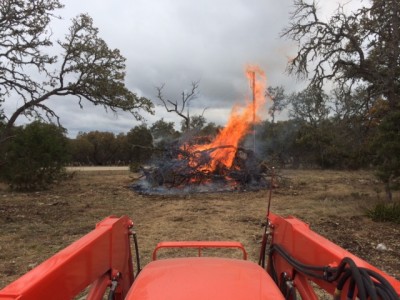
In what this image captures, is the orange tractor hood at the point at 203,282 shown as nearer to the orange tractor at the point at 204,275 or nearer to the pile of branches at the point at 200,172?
the orange tractor at the point at 204,275

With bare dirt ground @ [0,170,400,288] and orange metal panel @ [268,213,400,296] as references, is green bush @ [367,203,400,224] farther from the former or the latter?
orange metal panel @ [268,213,400,296]

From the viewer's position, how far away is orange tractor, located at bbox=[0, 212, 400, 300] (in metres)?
1.85

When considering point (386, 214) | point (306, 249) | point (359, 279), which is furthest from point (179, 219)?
point (359, 279)

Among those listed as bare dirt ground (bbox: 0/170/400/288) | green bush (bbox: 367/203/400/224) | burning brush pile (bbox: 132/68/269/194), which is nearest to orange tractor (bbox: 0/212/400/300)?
bare dirt ground (bbox: 0/170/400/288)

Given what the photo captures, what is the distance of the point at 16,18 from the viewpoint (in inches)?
440

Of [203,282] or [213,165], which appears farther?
[213,165]

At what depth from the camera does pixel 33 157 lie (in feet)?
60.1

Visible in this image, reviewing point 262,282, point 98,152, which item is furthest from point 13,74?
point 98,152

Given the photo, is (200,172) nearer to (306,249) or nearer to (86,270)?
(306,249)

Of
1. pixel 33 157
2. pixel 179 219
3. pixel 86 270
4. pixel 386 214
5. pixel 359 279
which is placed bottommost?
pixel 179 219

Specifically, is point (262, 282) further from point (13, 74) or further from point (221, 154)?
point (221, 154)

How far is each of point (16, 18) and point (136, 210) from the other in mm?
6770

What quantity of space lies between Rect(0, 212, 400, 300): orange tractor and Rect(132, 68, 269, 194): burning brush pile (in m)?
14.0

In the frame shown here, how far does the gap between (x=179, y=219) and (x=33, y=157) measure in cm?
1047
